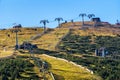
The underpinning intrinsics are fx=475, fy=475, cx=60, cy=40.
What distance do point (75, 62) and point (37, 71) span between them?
21.6 metres

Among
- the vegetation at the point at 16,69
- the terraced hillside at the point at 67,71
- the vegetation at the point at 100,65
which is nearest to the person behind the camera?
the vegetation at the point at 16,69

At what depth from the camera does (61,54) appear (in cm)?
17350

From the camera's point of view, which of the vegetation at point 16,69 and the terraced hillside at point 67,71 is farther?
the terraced hillside at point 67,71

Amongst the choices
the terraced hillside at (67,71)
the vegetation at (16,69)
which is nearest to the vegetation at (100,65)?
the terraced hillside at (67,71)

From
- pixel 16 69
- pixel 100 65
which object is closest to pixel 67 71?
pixel 16 69

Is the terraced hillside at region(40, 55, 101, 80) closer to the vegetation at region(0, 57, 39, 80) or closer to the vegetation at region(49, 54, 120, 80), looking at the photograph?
the vegetation at region(49, 54, 120, 80)

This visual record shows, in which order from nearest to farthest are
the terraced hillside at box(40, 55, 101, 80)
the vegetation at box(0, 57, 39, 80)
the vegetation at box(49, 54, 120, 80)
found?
the vegetation at box(0, 57, 39, 80), the terraced hillside at box(40, 55, 101, 80), the vegetation at box(49, 54, 120, 80)

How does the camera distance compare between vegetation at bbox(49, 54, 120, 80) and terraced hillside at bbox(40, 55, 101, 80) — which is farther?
vegetation at bbox(49, 54, 120, 80)

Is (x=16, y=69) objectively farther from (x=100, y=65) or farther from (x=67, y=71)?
(x=100, y=65)

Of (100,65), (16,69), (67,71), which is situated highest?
(16,69)

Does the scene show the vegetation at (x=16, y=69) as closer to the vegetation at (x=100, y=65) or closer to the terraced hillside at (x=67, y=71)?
the terraced hillside at (x=67, y=71)

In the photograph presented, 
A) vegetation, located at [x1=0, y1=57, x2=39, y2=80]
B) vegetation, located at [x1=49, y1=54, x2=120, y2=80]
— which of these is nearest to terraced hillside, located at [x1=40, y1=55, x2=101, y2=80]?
vegetation, located at [x1=49, y1=54, x2=120, y2=80]

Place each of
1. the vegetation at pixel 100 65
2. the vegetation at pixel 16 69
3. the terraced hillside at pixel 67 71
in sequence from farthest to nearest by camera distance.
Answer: the vegetation at pixel 100 65
the terraced hillside at pixel 67 71
the vegetation at pixel 16 69

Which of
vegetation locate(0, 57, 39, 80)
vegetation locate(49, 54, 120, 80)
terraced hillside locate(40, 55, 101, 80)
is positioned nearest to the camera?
vegetation locate(0, 57, 39, 80)
